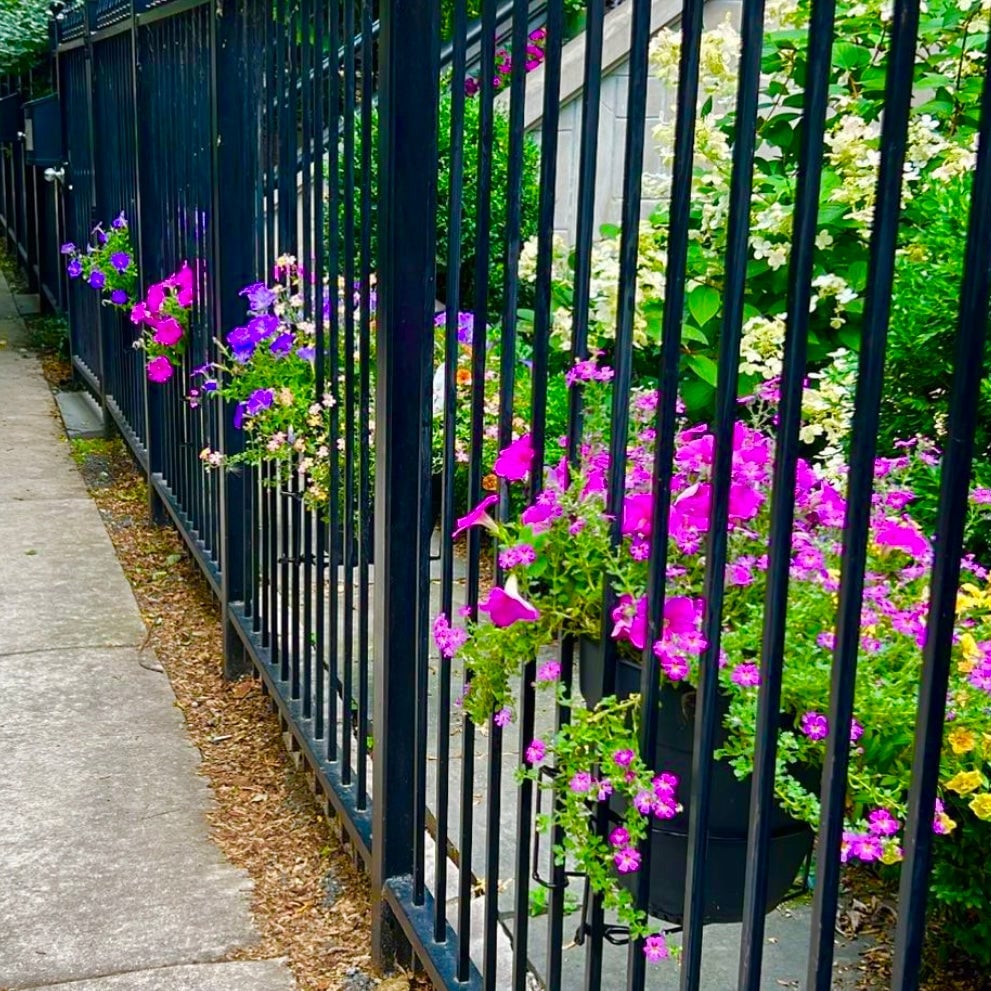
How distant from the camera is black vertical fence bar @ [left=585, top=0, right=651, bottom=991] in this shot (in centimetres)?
159

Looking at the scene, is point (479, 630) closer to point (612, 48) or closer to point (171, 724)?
point (171, 724)

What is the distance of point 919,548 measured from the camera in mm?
1668

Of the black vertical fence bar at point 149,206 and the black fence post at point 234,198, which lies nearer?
the black fence post at point 234,198

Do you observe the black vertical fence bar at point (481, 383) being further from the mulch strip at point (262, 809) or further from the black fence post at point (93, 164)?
the black fence post at point (93, 164)

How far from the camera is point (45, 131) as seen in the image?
8414mm

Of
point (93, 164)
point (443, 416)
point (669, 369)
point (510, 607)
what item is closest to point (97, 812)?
point (443, 416)

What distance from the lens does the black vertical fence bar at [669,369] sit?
1.50 meters

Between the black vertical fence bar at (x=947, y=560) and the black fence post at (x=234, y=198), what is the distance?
286 centimetres

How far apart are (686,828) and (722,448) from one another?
2.28ft

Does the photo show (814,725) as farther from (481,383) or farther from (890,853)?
(481,383)

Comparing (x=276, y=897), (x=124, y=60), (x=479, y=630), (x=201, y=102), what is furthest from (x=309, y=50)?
(x=124, y=60)

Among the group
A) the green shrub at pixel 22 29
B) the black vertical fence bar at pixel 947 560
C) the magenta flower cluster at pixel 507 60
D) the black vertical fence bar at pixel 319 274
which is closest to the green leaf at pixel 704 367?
the black vertical fence bar at pixel 319 274

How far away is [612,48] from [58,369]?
5342 millimetres

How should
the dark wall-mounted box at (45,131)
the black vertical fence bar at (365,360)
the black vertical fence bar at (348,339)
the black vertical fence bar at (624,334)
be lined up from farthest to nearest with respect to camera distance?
1. the dark wall-mounted box at (45,131)
2. the black vertical fence bar at (348,339)
3. the black vertical fence bar at (365,360)
4. the black vertical fence bar at (624,334)
